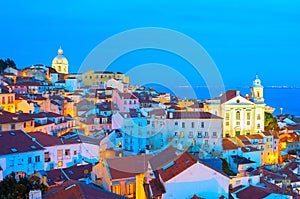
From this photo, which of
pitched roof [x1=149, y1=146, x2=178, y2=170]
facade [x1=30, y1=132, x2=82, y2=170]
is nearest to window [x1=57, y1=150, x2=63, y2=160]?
facade [x1=30, y1=132, x2=82, y2=170]

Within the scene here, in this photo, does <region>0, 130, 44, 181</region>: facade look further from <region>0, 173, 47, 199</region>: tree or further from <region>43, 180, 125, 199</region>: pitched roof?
<region>43, 180, 125, 199</region>: pitched roof

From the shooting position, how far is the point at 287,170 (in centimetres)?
2306

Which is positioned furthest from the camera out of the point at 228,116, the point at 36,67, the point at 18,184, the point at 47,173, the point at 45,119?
the point at 36,67

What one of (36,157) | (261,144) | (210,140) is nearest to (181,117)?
(210,140)

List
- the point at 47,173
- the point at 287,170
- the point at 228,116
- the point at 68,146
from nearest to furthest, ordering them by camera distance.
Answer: the point at 47,173 → the point at 68,146 → the point at 287,170 → the point at 228,116

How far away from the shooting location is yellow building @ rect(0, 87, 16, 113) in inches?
1313

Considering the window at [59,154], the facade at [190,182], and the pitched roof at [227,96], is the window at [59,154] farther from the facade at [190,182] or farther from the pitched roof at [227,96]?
the pitched roof at [227,96]

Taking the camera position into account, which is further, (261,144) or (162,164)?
(261,144)

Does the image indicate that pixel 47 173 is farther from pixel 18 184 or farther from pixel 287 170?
pixel 287 170

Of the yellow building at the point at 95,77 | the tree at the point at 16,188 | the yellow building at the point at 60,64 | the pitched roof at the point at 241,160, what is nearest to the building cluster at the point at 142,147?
the pitched roof at the point at 241,160

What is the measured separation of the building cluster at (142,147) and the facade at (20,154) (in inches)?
1.7

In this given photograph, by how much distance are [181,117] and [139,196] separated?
670 inches

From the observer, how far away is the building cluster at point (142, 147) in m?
13.0

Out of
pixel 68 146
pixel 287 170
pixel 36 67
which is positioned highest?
pixel 36 67
